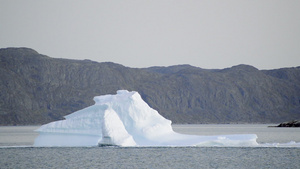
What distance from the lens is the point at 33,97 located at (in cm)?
17212

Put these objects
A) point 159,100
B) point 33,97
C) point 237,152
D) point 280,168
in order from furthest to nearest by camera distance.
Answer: point 159,100, point 33,97, point 237,152, point 280,168

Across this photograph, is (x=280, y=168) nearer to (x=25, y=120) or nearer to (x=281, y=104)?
(x=25, y=120)

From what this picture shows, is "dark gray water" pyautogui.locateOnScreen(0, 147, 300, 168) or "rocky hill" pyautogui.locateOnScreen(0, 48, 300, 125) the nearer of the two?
"dark gray water" pyautogui.locateOnScreen(0, 147, 300, 168)

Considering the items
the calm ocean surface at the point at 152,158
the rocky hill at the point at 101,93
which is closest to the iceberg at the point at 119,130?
the calm ocean surface at the point at 152,158

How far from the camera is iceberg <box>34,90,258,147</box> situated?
1271 inches

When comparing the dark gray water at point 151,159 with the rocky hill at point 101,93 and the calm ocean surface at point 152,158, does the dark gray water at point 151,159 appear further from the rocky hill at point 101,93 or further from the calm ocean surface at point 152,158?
Result: the rocky hill at point 101,93

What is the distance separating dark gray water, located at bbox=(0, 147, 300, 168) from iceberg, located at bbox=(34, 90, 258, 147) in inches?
28.0

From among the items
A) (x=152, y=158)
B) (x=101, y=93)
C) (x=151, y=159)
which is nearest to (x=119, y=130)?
(x=152, y=158)

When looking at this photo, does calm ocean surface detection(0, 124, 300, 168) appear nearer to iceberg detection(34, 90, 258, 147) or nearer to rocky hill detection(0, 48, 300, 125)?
iceberg detection(34, 90, 258, 147)

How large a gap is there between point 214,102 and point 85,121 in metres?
163

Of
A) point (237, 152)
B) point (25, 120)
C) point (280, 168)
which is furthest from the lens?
point (25, 120)

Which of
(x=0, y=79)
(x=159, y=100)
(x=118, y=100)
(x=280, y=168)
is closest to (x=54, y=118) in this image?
(x=0, y=79)

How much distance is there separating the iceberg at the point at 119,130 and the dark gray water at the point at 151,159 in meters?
0.71

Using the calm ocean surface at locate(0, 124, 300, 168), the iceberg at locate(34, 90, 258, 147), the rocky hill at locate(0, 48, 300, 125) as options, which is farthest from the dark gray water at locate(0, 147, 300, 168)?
the rocky hill at locate(0, 48, 300, 125)
